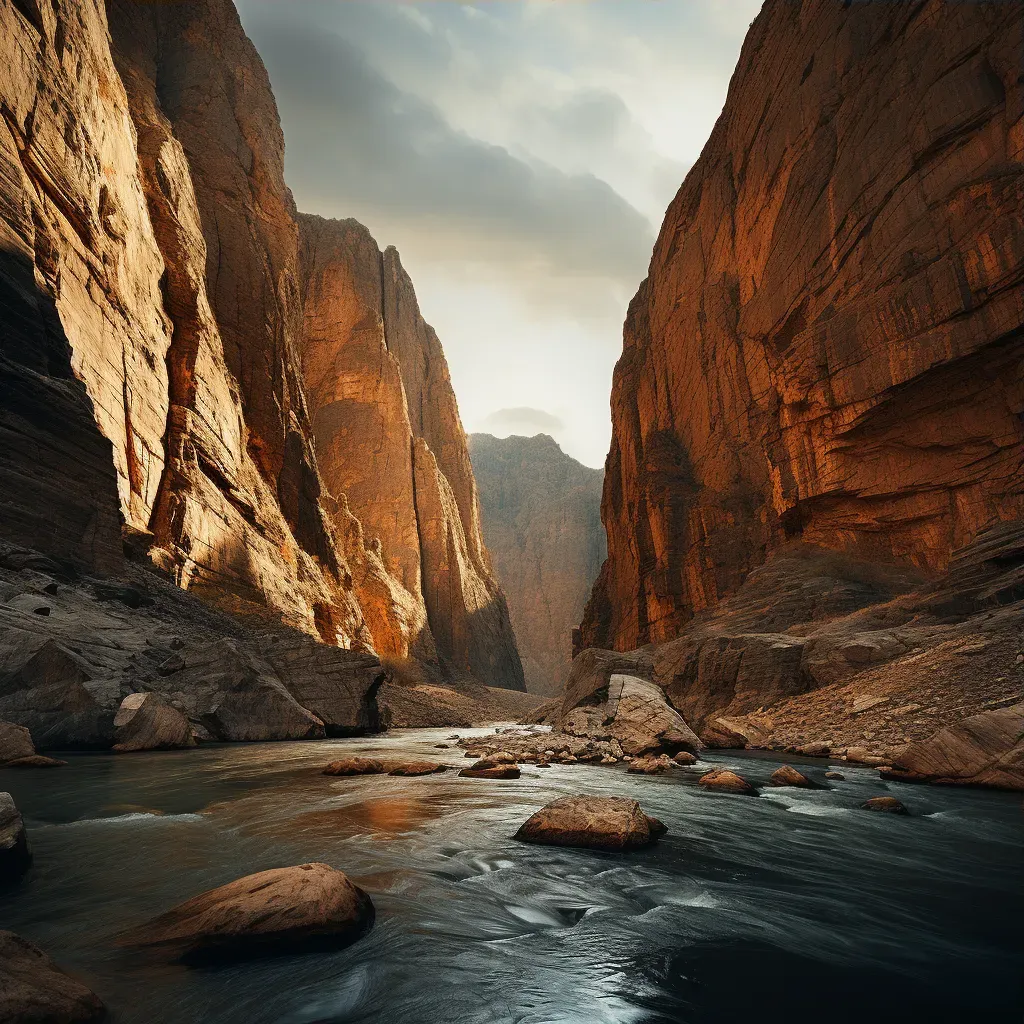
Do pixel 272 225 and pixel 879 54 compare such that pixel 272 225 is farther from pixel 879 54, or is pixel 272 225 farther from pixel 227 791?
pixel 227 791

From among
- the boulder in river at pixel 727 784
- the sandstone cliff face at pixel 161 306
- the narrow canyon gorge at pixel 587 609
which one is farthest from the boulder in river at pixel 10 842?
the sandstone cliff face at pixel 161 306

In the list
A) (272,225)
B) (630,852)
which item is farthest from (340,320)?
(630,852)

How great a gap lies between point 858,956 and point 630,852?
242 cm

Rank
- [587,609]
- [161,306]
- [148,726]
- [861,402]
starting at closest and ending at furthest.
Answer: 1. [148,726]
2. [861,402]
3. [161,306]
4. [587,609]

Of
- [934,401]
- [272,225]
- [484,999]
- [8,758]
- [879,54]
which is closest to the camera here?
[484,999]

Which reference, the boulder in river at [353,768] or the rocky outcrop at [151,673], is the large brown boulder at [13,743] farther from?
the boulder in river at [353,768]

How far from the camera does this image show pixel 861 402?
2491 cm

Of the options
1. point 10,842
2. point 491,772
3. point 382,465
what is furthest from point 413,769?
point 382,465

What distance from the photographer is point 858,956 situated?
3643mm

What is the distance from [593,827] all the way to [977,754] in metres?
6.88

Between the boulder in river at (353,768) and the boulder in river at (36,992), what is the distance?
864cm

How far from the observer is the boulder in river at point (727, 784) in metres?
9.27

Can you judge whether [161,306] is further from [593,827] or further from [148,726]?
[593,827]

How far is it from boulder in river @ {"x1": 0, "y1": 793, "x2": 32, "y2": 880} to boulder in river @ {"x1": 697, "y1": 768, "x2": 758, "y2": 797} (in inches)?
341
